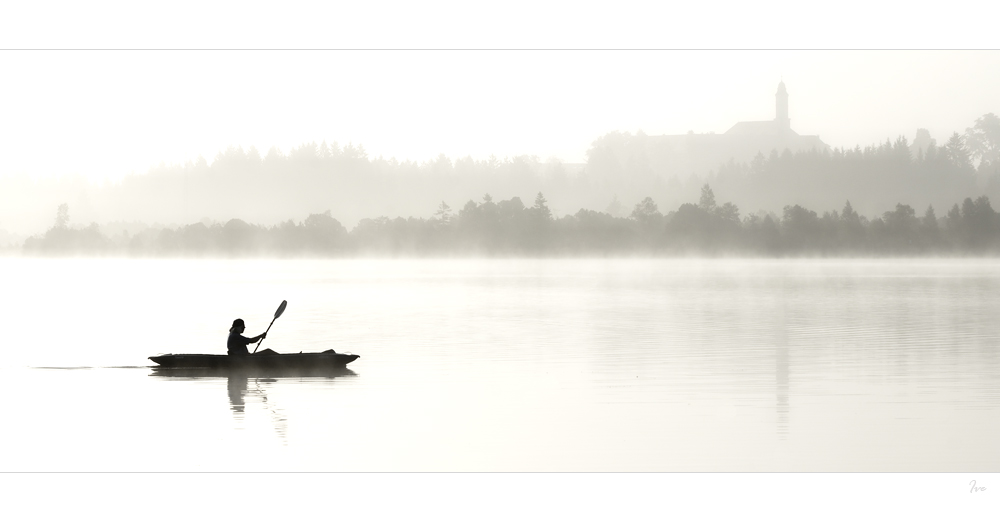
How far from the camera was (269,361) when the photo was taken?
23672 mm

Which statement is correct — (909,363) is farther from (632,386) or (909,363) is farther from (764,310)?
(764,310)

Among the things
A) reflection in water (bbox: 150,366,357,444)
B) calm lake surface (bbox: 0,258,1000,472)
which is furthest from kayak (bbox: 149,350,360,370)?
calm lake surface (bbox: 0,258,1000,472)

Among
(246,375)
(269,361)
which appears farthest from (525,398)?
(246,375)

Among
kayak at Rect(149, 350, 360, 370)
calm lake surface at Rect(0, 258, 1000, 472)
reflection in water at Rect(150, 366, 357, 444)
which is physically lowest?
calm lake surface at Rect(0, 258, 1000, 472)

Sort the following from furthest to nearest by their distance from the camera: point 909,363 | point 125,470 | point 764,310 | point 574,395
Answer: point 764,310, point 909,363, point 574,395, point 125,470

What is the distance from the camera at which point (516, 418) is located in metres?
19.3

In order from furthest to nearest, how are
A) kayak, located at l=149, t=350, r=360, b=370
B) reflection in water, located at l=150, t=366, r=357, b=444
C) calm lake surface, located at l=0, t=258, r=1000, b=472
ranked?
kayak, located at l=149, t=350, r=360, b=370 → reflection in water, located at l=150, t=366, r=357, b=444 → calm lake surface, located at l=0, t=258, r=1000, b=472

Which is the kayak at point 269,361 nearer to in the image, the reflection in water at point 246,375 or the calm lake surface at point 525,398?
the reflection in water at point 246,375

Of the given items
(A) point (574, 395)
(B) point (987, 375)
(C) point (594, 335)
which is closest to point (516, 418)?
(A) point (574, 395)

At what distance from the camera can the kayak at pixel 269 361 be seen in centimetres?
2362

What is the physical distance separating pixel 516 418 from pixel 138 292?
215 ft

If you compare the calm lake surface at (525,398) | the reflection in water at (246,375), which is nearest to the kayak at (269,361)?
the reflection in water at (246,375)

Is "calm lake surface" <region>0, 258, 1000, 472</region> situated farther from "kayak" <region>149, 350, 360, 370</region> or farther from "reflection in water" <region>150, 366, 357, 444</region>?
"kayak" <region>149, 350, 360, 370</region>

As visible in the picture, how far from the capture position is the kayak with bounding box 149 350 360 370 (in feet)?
77.5
